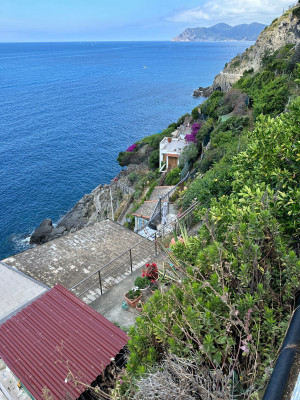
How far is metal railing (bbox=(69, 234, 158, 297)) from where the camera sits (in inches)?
415

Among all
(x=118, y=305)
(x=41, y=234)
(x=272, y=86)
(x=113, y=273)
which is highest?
(x=272, y=86)

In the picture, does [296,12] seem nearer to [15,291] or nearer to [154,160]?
[154,160]

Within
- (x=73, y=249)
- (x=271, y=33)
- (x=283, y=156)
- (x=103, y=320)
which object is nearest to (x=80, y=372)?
(x=103, y=320)

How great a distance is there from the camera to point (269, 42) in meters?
48.8

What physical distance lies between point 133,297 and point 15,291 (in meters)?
3.99

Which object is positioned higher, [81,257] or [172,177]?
[81,257]

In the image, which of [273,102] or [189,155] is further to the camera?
[189,155]

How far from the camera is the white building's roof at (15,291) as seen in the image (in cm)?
886

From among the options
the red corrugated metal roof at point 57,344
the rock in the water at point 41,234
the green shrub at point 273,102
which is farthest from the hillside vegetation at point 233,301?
the rock in the water at point 41,234

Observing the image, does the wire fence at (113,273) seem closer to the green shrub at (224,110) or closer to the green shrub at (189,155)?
the green shrub at (189,155)

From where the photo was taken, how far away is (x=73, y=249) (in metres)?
14.0

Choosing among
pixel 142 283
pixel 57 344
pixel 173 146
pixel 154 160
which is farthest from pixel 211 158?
pixel 57 344

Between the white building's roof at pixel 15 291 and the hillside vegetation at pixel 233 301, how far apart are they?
18.4ft

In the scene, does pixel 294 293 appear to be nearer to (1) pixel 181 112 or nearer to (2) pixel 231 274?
(2) pixel 231 274
